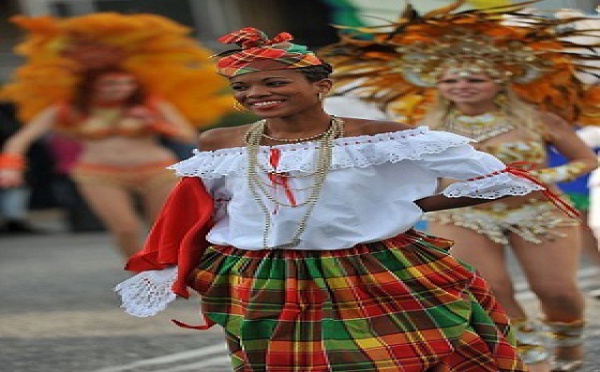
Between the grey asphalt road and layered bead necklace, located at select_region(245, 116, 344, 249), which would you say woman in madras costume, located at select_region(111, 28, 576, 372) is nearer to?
layered bead necklace, located at select_region(245, 116, 344, 249)

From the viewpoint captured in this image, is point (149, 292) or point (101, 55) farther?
point (101, 55)

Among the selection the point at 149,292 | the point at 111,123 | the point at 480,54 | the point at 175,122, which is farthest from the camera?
the point at 175,122

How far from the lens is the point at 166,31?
35.2 feet

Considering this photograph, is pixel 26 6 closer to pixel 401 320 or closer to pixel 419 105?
pixel 419 105

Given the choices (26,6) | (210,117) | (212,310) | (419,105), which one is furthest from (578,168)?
(26,6)

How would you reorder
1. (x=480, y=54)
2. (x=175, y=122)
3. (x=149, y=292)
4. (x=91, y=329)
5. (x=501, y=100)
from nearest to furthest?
(x=149, y=292)
(x=480, y=54)
(x=501, y=100)
(x=91, y=329)
(x=175, y=122)

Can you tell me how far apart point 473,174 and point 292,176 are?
596 mm

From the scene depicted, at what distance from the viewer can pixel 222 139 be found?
5227mm


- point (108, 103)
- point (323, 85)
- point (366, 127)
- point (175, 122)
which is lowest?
point (175, 122)

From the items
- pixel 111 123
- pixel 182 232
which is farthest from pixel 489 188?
pixel 111 123

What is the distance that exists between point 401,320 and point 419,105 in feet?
8.19

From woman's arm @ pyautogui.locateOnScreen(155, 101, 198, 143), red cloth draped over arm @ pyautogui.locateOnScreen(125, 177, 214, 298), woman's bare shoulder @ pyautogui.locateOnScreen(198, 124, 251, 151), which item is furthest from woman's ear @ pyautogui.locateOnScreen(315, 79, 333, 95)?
woman's arm @ pyautogui.locateOnScreen(155, 101, 198, 143)

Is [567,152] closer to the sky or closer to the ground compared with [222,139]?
closer to the ground

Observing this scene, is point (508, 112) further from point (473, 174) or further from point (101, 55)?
point (101, 55)
